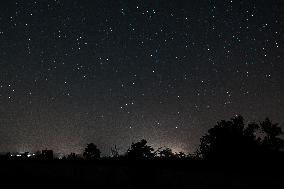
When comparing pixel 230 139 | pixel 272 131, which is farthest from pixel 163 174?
pixel 272 131

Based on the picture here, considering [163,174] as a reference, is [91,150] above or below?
above

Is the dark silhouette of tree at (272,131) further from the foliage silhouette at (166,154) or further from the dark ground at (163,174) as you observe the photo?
the dark ground at (163,174)

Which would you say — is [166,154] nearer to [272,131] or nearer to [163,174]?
[272,131]

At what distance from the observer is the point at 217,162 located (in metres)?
15.5

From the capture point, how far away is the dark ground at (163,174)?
44.4 ft

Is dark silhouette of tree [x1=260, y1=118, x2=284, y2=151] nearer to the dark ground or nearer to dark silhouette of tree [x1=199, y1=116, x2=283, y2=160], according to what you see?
dark silhouette of tree [x1=199, y1=116, x2=283, y2=160]

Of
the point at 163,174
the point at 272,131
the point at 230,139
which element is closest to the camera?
the point at 163,174

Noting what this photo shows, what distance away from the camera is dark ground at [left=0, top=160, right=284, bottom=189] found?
13.5 metres

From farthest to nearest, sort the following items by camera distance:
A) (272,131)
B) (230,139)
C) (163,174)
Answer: (272,131)
(230,139)
(163,174)

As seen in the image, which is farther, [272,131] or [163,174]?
[272,131]

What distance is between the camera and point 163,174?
18453 millimetres

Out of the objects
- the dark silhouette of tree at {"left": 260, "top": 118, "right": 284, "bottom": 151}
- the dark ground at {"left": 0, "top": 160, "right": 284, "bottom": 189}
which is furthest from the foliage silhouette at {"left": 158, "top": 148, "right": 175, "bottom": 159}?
the dark silhouette of tree at {"left": 260, "top": 118, "right": 284, "bottom": 151}

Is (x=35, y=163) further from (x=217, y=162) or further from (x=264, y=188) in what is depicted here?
(x=264, y=188)

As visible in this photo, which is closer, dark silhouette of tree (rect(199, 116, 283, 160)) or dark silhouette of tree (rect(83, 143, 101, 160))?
dark silhouette of tree (rect(199, 116, 283, 160))
